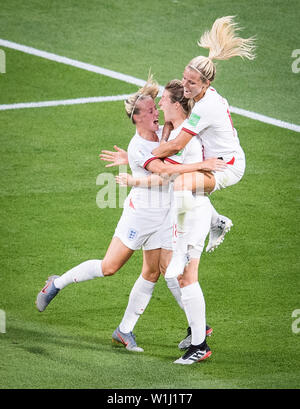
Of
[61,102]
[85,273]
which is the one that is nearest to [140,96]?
[85,273]

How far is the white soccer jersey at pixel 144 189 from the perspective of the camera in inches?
287

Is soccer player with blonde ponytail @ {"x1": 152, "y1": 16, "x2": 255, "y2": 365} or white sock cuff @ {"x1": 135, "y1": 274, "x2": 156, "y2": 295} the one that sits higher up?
soccer player with blonde ponytail @ {"x1": 152, "y1": 16, "x2": 255, "y2": 365}

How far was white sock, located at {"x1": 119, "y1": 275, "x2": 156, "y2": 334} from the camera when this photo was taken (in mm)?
7539

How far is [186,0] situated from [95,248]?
8399mm

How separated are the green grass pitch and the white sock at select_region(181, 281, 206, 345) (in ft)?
0.77

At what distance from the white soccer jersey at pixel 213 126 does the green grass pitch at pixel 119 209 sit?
61.1 inches

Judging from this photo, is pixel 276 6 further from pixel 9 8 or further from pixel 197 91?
pixel 197 91

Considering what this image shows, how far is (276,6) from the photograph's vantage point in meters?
16.4

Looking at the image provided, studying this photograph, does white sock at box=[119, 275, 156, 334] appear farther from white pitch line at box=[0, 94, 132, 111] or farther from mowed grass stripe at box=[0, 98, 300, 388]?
white pitch line at box=[0, 94, 132, 111]

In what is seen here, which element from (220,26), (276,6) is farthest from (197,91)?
(276,6)

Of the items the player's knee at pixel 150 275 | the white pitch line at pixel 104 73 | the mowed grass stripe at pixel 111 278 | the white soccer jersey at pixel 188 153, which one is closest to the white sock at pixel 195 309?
the mowed grass stripe at pixel 111 278

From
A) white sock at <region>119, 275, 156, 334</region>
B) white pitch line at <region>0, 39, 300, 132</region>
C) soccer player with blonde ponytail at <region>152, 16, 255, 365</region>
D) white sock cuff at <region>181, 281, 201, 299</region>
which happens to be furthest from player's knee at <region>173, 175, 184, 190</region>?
white pitch line at <region>0, 39, 300, 132</region>

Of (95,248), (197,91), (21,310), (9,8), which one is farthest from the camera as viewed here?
(9,8)
